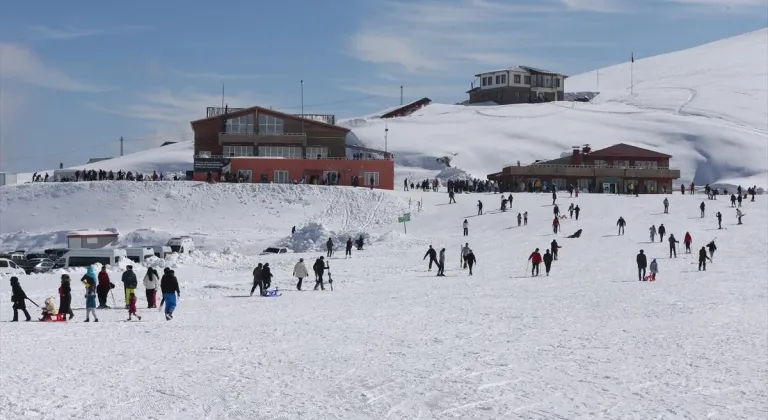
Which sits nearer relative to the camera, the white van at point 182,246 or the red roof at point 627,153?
the white van at point 182,246

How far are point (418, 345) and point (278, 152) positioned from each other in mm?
54135

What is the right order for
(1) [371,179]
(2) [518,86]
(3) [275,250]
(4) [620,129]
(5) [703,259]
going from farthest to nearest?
(2) [518,86] → (4) [620,129] → (1) [371,179] → (3) [275,250] → (5) [703,259]

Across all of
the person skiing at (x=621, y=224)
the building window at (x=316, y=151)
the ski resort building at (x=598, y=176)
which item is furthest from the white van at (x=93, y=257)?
the ski resort building at (x=598, y=176)

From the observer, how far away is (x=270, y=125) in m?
72.4

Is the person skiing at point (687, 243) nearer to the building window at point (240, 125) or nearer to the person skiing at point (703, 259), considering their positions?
the person skiing at point (703, 259)

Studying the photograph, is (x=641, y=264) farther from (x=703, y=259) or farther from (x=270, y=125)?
(x=270, y=125)

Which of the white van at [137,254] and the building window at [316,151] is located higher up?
the building window at [316,151]

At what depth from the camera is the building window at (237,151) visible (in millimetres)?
71625

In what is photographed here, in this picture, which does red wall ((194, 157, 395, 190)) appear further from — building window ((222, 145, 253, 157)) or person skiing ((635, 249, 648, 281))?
person skiing ((635, 249, 648, 281))

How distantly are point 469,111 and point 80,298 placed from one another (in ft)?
330

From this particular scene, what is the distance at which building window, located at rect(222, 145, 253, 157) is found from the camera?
7162 cm

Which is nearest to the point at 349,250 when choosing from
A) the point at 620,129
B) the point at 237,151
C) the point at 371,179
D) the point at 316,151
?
the point at 371,179

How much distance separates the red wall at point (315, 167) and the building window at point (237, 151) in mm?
4409

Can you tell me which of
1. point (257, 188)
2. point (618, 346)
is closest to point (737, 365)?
point (618, 346)
